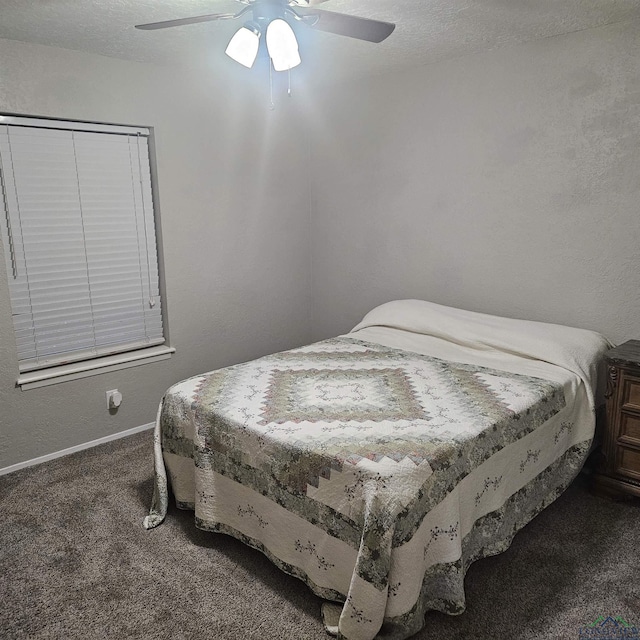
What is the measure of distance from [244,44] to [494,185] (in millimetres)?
1712

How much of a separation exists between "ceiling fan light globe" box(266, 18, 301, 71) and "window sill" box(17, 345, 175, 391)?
1935mm

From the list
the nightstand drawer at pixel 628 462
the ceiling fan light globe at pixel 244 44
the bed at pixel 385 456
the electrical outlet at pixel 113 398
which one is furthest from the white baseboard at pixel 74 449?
the nightstand drawer at pixel 628 462

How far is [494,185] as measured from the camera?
10.1ft

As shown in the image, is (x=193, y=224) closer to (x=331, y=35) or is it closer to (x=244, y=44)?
(x=331, y=35)

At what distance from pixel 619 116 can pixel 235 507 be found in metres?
2.55

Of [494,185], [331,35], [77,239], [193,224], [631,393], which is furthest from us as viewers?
[193,224]

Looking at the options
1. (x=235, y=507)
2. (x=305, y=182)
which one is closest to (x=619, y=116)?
(x=305, y=182)

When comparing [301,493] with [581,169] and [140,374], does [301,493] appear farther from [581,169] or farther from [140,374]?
[581,169]

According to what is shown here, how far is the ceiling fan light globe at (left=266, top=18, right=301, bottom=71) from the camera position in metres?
1.86

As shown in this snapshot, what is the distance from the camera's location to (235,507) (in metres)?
2.09

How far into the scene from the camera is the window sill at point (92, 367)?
2822 millimetres

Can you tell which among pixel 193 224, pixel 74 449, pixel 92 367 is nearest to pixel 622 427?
pixel 193 224

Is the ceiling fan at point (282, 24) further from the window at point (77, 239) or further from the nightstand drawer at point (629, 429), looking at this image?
the nightstand drawer at point (629, 429)

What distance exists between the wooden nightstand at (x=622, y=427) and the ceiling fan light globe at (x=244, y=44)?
6.63 ft
